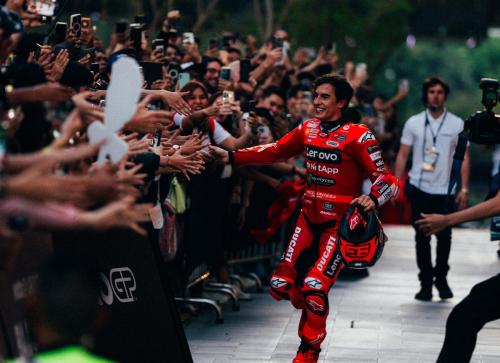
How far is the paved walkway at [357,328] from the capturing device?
9797 millimetres

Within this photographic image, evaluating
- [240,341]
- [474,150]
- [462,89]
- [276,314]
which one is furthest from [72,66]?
[462,89]

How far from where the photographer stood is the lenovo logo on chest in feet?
29.8

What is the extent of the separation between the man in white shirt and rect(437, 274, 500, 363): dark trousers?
5.28m

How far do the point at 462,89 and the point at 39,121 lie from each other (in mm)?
81279

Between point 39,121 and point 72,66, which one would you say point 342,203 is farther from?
point 39,121

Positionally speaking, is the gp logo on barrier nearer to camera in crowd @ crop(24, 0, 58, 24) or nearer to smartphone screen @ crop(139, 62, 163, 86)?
camera in crowd @ crop(24, 0, 58, 24)

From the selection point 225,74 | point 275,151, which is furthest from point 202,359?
point 225,74

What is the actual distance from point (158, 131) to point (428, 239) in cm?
463

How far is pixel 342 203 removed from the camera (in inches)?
361

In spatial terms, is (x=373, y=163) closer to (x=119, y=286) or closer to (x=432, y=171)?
(x=119, y=286)

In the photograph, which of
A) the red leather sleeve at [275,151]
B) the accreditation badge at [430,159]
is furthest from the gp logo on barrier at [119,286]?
the accreditation badge at [430,159]

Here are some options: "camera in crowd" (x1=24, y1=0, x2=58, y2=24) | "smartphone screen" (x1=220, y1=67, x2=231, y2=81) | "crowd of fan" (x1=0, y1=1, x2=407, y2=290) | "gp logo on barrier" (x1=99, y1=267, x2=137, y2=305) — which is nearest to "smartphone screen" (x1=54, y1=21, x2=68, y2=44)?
"crowd of fan" (x1=0, y1=1, x2=407, y2=290)

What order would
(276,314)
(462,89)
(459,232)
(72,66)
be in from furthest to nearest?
1. (462,89)
2. (459,232)
3. (276,314)
4. (72,66)

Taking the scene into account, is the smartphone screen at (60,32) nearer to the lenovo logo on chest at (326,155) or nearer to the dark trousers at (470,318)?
the lenovo logo on chest at (326,155)
